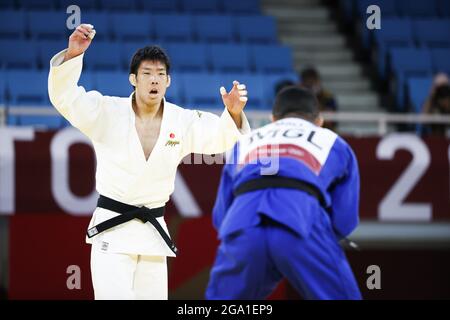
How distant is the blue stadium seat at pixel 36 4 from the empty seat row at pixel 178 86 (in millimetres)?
1845

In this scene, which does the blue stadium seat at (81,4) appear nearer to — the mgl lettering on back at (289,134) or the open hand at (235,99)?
the open hand at (235,99)

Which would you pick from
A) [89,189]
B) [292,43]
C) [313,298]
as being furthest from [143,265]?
[292,43]

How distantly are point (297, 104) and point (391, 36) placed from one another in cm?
796

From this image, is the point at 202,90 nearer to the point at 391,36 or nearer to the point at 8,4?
the point at 8,4

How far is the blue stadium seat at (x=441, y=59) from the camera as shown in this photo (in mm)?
12078

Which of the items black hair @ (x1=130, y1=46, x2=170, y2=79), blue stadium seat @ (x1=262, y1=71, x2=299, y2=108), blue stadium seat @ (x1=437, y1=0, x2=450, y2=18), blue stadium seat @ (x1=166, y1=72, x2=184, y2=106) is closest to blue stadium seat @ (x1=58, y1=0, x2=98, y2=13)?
blue stadium seat @ (x1=166, y1=72, x2=184, y2=106)

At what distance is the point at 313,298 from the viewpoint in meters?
4.54

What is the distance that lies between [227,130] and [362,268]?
479cm

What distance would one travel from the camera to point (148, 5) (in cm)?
1243

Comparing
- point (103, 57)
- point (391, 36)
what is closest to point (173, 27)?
point (103, 57)

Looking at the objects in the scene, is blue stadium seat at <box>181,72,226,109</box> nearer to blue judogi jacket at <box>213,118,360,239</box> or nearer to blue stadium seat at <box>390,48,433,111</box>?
blue stadium seat at <box>390,48,433,111</box>

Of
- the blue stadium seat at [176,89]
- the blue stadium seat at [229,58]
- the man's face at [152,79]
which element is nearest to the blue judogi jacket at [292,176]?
the man's face at [152,79]

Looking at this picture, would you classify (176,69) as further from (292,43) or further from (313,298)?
(313,298)

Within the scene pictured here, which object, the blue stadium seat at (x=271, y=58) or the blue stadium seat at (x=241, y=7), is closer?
the blue stadium seat at (x=271, y=58)
